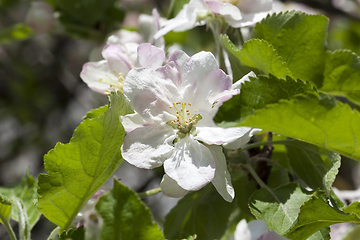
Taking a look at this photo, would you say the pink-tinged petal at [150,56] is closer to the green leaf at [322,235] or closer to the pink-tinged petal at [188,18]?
the pink-tinged petal at [188,18]

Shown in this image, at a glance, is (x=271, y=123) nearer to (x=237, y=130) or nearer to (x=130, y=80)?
(x=237, y=130)

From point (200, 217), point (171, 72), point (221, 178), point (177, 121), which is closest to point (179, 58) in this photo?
point (171, 72)

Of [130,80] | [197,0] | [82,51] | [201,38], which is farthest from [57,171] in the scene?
[82,51]

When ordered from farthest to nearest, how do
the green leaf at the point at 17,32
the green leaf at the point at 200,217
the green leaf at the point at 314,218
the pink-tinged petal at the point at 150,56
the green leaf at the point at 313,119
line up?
1. the green leaf at the point at 17,32
2. the green leaf at the point at 200,217
3. the pink-tinged petal at the point at 150,56
4. the green leaf at the point at 314,218
5. the green leaf at the point at 313,119

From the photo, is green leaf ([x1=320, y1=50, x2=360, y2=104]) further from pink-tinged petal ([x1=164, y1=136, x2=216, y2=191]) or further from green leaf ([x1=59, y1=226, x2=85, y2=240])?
green leaf ([x1=59, y1=226, x2=85, y2=240])

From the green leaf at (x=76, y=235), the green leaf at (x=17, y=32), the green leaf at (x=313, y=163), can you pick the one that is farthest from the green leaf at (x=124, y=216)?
the green leaf at (x=17, y=32)

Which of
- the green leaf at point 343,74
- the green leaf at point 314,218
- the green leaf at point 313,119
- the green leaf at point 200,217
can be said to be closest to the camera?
the green leaf at point 313,119

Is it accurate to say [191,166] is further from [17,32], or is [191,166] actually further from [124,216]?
[17,32]

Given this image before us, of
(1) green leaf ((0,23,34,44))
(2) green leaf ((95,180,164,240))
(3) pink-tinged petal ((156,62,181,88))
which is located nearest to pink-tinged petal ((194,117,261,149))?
(3) pink-tinged petal ((156,62,181,88))
